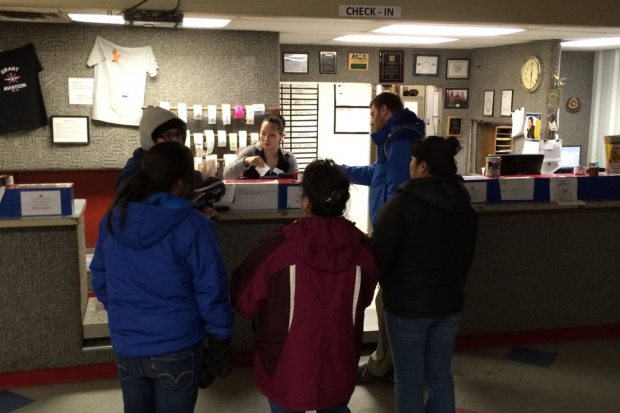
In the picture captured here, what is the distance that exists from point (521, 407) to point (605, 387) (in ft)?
2.02

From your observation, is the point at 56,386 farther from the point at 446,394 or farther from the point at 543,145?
the point at 543,145

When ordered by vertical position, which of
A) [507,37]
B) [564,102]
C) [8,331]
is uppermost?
[507,37]

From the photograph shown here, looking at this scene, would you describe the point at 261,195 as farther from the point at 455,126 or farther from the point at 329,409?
the point at 455,126

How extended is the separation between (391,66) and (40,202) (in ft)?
14.7

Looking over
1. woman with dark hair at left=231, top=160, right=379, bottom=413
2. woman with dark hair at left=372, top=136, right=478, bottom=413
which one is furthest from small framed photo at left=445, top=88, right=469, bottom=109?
woman with dark hair at left=231, top=160, right=379, bottom=413

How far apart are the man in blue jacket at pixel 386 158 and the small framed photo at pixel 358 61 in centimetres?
321

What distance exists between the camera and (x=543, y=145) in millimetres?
6047

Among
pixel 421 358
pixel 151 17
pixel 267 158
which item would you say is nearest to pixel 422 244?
pixel 421 358

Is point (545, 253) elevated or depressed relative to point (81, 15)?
depressed

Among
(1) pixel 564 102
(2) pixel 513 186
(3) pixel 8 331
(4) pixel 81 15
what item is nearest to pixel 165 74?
(4) pixel 81 15

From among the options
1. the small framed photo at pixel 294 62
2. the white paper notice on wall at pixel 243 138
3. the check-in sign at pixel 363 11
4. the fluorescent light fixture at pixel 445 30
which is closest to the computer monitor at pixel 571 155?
the fluorescent light fixture at pixel 445 30

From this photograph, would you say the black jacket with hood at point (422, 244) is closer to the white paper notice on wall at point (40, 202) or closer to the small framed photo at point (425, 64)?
the white paper notice on wall at point (40, 202)

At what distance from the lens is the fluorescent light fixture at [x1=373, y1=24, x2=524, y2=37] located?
4.90 meters

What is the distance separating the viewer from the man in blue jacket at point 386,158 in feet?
11.3
